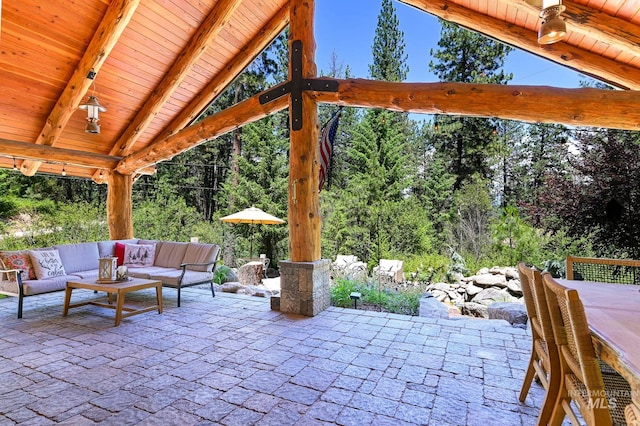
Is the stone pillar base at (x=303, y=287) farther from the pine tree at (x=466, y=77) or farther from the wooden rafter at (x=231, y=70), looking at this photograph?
the pine tree at (x=466, y=77)

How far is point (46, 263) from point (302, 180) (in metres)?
3.73

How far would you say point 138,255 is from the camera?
5.81 m

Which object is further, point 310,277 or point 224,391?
point 310,277

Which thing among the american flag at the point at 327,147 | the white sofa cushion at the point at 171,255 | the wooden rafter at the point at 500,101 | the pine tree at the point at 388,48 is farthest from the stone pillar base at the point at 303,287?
the pine tree at the point at 388,48

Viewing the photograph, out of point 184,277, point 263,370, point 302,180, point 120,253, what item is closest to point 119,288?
point 184,277

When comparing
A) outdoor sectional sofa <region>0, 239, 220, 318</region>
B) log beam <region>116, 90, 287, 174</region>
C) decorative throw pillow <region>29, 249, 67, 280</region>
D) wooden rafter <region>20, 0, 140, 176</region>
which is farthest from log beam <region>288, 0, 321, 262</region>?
decorative throw pillow <region>29, 249, 67, 280</region>

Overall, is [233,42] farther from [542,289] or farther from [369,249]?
[369,249]

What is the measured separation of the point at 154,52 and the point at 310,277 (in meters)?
4.37

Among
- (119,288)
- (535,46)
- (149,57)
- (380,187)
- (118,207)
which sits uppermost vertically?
(149,57)

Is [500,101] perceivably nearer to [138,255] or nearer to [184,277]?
[184,277]

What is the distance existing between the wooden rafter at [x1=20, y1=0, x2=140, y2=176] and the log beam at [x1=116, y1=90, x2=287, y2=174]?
1.29 meters

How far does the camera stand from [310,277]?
4.43 m

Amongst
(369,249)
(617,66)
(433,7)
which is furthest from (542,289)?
(369,249)

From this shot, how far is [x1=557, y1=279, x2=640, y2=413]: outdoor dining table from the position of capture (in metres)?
1.19
